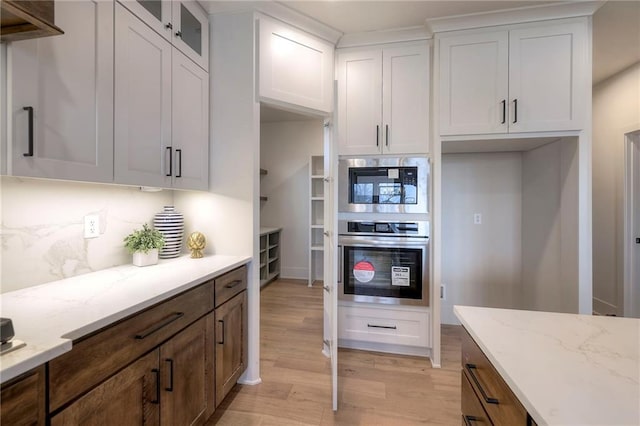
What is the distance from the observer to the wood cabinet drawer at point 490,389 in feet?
2.18

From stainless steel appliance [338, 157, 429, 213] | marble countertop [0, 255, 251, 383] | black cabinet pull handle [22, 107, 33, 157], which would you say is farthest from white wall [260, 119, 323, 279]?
black cabinet pull handle [22, 107, 33, 157]

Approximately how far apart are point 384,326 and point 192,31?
2.66 metres

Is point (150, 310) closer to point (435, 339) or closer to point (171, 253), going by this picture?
point (171, 253)

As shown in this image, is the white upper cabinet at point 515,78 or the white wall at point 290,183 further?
the white wall at point 290,183

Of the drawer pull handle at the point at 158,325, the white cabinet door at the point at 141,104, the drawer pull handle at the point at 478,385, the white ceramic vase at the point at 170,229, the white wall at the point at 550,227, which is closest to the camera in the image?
the drawer pull handle at the point at 478,385

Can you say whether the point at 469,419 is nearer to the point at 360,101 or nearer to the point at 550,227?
the point at 550,227

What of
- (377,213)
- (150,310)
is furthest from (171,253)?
(377,213)

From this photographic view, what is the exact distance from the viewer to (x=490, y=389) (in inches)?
31.5

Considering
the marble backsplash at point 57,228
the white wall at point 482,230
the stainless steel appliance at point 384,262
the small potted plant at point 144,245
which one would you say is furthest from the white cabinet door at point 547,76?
the marble backsplash at point 57,228

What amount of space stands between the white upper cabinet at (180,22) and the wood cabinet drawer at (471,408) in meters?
2.22

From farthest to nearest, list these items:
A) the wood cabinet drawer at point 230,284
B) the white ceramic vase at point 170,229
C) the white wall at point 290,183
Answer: the white wall at point 290,183 → the white ceramic vase at point 170,229 → the wood cabinet drawer at point 230,284

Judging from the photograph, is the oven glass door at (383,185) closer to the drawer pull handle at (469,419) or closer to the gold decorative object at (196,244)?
the gold decorative object at (196,244)

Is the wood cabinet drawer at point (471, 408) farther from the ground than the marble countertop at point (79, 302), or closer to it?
closer to it

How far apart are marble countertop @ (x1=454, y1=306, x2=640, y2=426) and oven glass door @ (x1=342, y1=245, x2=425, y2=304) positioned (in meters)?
1.25
